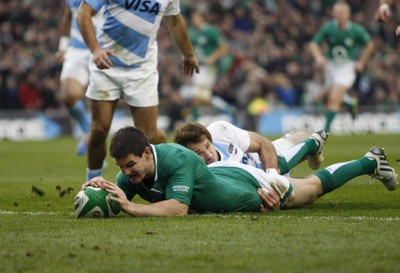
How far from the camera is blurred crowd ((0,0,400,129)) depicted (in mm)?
25203

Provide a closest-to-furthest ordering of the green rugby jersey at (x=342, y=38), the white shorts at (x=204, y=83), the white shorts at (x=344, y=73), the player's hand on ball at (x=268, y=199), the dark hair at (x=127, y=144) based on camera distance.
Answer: the dark hair at (x=127, y=144)
the player's hand on ball at (x=268, y=199)
the green rugby jersey at (x=342, y=38)
the white shorts at (x=344, y=73)
the white shorts at (x=204, y=83)

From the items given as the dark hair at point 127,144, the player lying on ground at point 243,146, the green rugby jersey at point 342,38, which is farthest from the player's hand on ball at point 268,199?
the green rugby jersey at point 342,38

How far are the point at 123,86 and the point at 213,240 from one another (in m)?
4.16

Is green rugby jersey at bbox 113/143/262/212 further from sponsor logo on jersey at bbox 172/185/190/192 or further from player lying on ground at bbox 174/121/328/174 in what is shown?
player lying on ground at bbox 174/121/328/174

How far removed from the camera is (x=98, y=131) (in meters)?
9.91

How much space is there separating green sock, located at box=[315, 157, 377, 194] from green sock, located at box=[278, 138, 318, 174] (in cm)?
53

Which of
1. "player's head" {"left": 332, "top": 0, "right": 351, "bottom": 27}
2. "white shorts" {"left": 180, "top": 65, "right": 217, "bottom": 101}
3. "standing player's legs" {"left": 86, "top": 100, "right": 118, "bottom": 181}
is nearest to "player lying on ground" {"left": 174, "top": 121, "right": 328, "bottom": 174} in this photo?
"standing player's legs" {"left": 86, "top": 100, "right": 118, "bottom": 181}

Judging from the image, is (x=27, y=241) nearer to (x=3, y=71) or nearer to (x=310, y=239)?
(x=310, y=239)

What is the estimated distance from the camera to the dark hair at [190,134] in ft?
26.9

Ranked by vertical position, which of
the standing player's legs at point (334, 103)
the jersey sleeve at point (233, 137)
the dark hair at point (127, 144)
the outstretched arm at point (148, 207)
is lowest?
the standing player's legs at point (334, 103)

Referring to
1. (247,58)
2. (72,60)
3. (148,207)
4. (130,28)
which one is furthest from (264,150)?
(247,58)

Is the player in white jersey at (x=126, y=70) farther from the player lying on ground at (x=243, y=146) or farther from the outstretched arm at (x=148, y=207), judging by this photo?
the outstretched arm at (x=148, y=207)

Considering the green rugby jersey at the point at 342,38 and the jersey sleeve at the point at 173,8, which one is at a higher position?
the jersey sleeve at the point at 173,8

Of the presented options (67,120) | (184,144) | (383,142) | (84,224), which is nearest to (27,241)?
(84,224)
